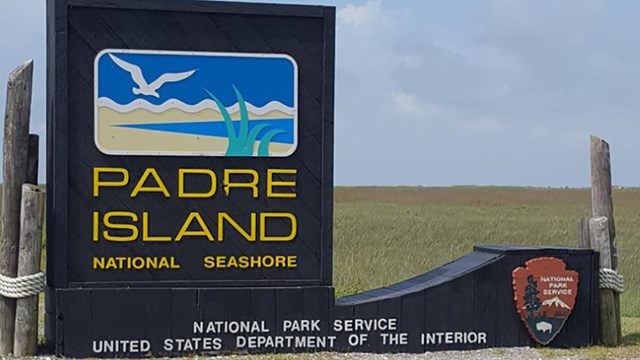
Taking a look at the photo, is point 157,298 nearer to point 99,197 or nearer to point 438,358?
point 99,197

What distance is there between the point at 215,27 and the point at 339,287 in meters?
6.67

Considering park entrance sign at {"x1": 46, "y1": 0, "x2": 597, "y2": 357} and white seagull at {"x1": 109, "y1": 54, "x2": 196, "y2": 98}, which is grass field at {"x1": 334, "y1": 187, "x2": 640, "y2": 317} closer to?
park entrance sign at {"x1": 46, "y1": 0, "x2": 597, "y2": 357}

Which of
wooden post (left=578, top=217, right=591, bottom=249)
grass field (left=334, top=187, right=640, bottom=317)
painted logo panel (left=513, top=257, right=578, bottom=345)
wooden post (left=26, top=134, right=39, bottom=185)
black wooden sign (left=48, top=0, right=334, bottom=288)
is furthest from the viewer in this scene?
grass field (left=334, top=187, right=640, bottom=317)

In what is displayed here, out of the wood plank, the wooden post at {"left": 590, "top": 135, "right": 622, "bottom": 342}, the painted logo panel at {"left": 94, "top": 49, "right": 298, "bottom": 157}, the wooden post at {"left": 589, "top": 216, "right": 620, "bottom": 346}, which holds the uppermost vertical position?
the wood plank

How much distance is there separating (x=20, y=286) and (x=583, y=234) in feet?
18.7

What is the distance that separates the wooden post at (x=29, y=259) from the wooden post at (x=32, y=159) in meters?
0.18

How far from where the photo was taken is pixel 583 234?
11320mm

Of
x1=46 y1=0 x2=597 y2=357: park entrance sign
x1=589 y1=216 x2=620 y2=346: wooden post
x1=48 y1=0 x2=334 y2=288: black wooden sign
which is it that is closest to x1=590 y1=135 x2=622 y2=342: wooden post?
x1=589 y1=216 x2=620 y2=346: wooden post

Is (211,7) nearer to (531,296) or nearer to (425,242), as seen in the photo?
(531,296)

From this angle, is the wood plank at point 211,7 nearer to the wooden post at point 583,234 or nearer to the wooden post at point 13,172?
the wooden post at point 13,172

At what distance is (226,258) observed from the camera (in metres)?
9.96

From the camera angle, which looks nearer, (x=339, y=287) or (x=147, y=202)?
(x=147, y=202)

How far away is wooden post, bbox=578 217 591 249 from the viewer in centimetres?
1125

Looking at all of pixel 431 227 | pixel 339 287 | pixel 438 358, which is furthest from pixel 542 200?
pixel 438 358
